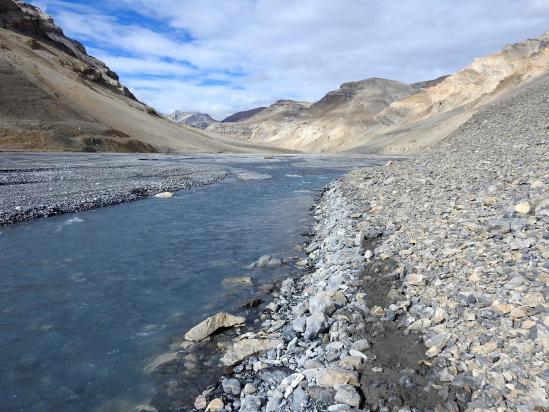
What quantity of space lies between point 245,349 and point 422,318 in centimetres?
272

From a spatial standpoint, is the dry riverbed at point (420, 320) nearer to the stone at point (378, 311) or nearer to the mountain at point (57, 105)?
the stone at point (378, 311)

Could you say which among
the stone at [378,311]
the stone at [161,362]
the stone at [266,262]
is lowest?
the stone at [161,362]

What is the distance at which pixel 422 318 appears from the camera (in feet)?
20.1

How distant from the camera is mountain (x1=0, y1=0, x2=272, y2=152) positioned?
6178cm

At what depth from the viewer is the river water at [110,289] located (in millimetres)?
6289

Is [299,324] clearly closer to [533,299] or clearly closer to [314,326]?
[314,326]

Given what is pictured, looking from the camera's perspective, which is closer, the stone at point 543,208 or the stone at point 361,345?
the stone at point 361,345

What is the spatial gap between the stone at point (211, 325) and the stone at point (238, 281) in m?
2.13

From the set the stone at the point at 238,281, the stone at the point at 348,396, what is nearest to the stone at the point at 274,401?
the stone at the point at 348,396

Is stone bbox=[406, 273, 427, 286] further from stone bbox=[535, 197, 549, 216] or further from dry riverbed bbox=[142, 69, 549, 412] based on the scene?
stone bbox=[535, 197, 549, 216]

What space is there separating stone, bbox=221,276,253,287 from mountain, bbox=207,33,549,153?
7098 cm

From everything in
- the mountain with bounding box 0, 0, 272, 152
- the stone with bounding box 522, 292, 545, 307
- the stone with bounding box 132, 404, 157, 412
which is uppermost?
the mountain with bounding box 0, 0, 272, 152

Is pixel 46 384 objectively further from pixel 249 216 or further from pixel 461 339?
pixel 249 216

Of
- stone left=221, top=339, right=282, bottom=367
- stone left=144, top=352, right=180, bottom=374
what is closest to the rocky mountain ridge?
stone left=144, top=352, right=180, bottom=374
